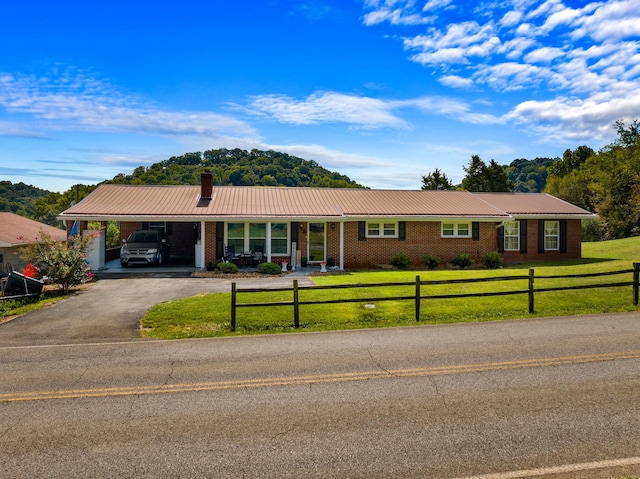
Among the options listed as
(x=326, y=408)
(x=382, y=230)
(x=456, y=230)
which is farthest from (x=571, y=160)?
(x=326, y=408)

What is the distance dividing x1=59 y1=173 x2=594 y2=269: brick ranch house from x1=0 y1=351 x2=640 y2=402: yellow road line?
15.4 metres

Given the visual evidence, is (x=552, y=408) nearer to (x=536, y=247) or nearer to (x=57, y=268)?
(x=57, y=268)

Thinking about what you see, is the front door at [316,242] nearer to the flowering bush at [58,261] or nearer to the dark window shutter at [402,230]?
the dark window shutter at [402,230]

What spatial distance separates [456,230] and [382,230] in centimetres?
432

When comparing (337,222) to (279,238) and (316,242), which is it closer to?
(316,242)

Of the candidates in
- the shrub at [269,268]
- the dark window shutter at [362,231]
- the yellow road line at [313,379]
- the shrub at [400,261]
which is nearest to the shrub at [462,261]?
the shrub at [400,261]

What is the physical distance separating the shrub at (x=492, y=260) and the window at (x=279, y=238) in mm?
10630

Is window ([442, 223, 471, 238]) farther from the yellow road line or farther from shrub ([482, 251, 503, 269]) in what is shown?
the yellow road line

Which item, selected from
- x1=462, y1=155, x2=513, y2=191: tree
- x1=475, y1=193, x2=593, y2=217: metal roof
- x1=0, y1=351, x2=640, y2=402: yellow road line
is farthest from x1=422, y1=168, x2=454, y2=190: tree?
x1=0, y1=351, x2=640, y2=402: yellow road line

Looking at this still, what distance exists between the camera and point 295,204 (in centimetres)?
2609

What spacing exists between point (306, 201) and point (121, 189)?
11.1 m

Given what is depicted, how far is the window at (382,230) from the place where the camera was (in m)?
24.8

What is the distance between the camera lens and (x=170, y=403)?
6.77 meters

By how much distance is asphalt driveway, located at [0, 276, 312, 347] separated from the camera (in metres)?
11.2
